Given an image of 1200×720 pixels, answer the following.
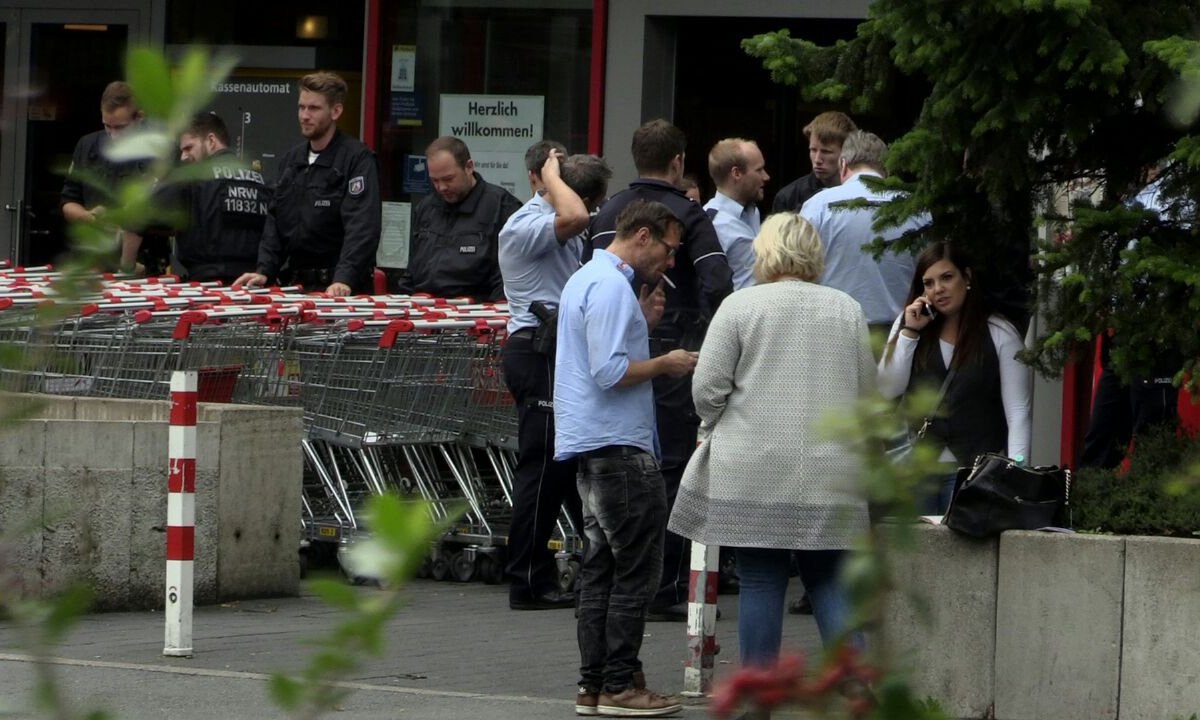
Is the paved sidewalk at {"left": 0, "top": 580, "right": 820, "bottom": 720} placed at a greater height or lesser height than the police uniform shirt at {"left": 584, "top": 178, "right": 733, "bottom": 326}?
lesser

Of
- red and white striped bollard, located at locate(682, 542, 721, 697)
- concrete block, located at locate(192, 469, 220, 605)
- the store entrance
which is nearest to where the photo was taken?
red and white striped bollard, located at locate(682, 542, 721, 697)

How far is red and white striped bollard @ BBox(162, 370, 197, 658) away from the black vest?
8.83ft

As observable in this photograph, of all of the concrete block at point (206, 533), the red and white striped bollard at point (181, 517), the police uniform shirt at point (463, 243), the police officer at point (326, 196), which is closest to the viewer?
the red and white striped bollard at point (181, 517)

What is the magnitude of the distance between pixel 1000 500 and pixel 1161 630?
0.64 metres

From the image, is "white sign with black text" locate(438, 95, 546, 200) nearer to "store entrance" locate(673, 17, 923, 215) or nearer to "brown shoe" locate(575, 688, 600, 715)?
"store entrance" locate(673, 17, 923, 215)

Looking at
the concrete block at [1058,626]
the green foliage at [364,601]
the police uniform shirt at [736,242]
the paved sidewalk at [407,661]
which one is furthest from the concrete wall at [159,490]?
the green foliage at [364,601]

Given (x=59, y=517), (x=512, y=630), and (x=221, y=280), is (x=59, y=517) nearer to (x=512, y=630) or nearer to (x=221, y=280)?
(x=512, y=630)

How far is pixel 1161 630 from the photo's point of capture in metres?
6.10

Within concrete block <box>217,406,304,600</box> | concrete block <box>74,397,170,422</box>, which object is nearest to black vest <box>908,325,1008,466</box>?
concrete block <box>217,406,304,600</box>

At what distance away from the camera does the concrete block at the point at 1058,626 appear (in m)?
6.18

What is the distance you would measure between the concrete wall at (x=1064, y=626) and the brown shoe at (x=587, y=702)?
1096 mm

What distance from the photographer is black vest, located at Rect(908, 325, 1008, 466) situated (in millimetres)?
7145

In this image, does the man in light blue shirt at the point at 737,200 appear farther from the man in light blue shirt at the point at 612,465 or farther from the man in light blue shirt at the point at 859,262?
the man in light blue shirt at the point at 612,465

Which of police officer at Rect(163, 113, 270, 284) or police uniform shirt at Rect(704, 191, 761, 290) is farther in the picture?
police officer at Rect(163, 113, 270, 284)
